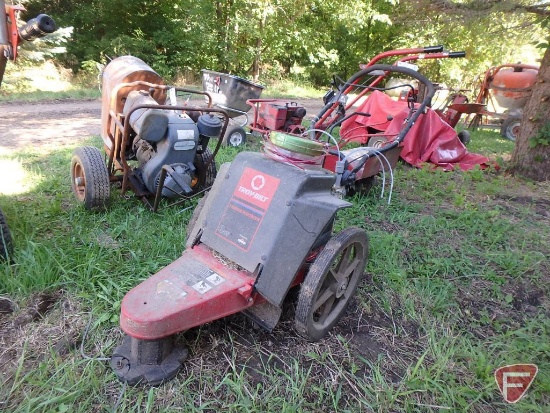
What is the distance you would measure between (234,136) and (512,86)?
8.51 m

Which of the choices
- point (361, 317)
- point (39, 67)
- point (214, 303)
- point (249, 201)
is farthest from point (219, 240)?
point (39, 67)

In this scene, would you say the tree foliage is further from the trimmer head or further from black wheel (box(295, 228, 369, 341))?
the trimmer head

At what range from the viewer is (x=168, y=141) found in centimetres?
317

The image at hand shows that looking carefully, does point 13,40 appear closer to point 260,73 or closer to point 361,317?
point 361,317

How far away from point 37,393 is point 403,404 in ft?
5.55

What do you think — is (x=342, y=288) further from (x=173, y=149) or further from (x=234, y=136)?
(x=234, y=136)

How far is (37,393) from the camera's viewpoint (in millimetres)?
1690

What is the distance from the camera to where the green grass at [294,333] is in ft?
5.85

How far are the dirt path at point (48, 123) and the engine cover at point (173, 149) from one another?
3.45 m

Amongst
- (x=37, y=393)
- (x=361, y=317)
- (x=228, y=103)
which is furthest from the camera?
(x=228, y=103)

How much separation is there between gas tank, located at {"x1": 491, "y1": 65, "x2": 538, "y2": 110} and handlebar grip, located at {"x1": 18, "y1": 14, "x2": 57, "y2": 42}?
441 inches

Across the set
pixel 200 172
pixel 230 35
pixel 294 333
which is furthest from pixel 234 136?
pixel 230 35

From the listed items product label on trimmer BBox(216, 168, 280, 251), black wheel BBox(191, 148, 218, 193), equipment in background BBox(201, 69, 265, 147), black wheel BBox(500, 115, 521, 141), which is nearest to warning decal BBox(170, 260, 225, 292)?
product label on trimmer BBox(216, 168, 280, 251)

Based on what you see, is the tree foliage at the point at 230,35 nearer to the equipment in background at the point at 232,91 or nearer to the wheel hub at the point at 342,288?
the equipment in background at the point at 232,91
